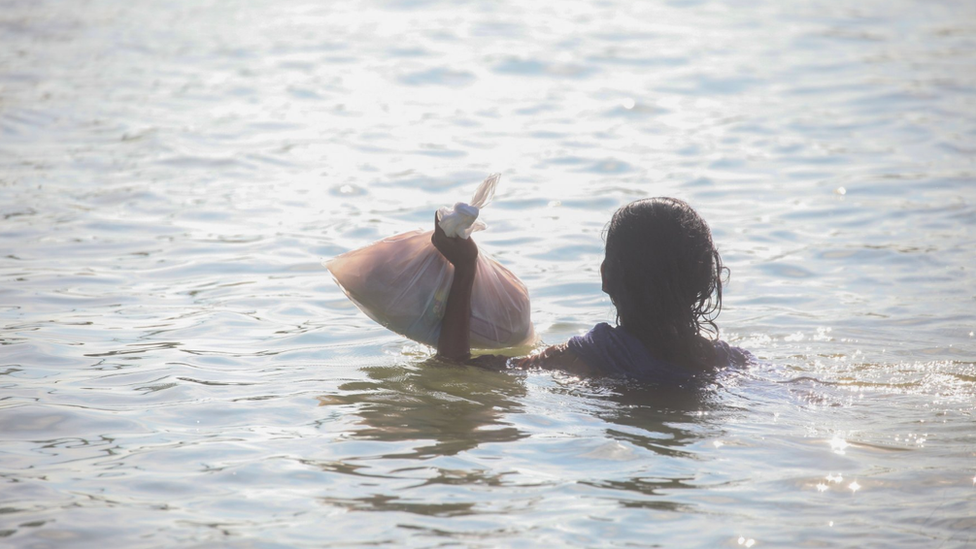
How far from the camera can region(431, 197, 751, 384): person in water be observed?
4160 millimetres

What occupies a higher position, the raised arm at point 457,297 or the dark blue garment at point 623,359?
the raised arm at point 457,297

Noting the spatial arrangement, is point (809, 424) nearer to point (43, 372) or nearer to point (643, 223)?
point (643, 223)

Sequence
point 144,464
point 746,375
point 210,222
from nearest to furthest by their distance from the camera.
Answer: point 144,464 → point 746,375 → point 210,222

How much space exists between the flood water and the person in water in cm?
12

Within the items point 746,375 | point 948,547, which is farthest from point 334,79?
point 948,547

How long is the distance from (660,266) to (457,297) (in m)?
0.88

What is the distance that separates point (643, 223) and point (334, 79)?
986 cm

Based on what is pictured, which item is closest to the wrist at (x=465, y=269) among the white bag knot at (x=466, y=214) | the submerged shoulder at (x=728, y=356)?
the white bag knot at (x=466, y=214)

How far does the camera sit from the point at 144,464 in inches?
144

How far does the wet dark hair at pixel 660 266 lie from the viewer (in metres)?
4.15

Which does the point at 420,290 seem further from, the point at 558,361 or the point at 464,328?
the point at 558,361

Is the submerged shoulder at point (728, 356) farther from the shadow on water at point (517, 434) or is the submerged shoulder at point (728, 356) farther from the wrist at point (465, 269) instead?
the wrist at point (465, 269)

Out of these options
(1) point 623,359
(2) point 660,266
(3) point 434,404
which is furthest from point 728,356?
(3) point 434,404

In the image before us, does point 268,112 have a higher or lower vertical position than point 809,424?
higher
